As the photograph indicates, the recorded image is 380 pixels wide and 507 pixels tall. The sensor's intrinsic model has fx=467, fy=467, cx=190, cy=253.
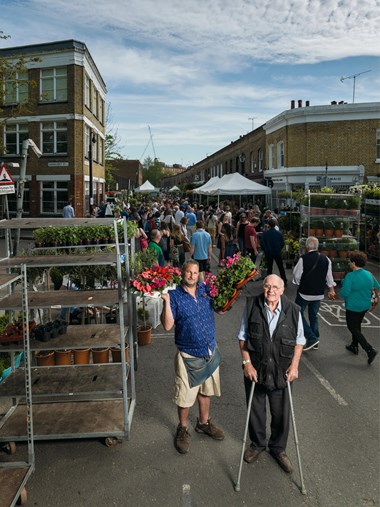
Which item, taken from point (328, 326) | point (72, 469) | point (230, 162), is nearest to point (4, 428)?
point (72, 469)

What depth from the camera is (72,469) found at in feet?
15.0

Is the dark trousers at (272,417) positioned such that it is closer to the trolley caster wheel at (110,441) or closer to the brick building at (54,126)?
the trolley caster wheel at (110,441)

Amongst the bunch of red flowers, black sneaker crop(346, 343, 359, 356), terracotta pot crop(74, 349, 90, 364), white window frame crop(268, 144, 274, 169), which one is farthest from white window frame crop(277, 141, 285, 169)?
the bunch of red flowers

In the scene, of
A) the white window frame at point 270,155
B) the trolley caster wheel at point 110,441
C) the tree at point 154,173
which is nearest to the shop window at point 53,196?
the white window frame at point 270,155

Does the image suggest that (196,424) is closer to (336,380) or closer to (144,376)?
(144,376)

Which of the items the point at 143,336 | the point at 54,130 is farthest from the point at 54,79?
the point at 143,336

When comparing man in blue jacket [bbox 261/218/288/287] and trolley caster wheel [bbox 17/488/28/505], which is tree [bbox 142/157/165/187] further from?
trolley caster wheel [bbox 17/488/28/505]

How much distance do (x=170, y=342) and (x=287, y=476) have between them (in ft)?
13.9

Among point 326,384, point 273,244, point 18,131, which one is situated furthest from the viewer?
point 18,131

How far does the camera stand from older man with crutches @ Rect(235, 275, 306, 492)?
174 inches

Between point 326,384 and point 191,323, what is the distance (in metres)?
2.79

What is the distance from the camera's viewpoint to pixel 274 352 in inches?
174

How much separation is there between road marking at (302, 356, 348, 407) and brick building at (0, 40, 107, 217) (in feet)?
78.8

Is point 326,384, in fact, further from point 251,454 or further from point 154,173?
point 154,173
